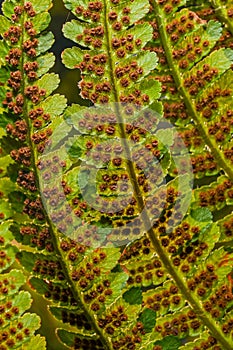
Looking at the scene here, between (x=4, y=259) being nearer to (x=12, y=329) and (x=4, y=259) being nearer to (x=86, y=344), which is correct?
(x=12, y=329)

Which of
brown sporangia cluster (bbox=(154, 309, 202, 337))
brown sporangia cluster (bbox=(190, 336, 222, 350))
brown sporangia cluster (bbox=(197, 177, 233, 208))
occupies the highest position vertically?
brown sporangia cluster (bbox=(197, 177, 233, 208))

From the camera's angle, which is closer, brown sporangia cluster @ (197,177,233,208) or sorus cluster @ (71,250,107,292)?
sorus cluster @ (71,250,107,292)

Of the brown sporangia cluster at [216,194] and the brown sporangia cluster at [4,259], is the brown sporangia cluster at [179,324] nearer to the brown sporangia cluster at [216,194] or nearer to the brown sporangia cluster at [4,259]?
the brown sporangia cluster at [216,194]

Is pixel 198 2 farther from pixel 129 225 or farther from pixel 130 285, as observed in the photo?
pixel 130 285

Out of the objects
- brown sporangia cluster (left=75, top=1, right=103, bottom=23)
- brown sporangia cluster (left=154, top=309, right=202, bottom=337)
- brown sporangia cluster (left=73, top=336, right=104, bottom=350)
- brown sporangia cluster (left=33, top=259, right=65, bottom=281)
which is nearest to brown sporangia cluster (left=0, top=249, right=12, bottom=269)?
brown sporangia cluster (left=33, top=259, right=65, bottom=281)

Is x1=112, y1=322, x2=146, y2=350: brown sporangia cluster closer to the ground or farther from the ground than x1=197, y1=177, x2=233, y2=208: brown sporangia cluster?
closer to the ground

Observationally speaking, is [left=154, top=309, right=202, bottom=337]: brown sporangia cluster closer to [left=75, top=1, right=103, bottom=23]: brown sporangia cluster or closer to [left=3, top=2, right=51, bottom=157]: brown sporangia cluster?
[left=3, top=2, right=51, bottom=157]: brown sporangia cluster
